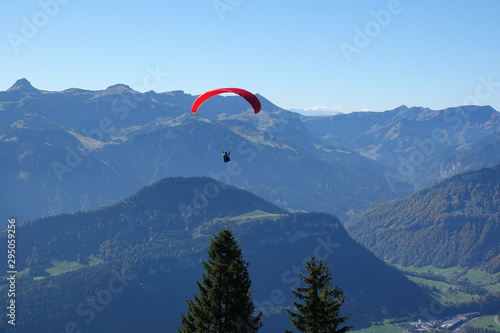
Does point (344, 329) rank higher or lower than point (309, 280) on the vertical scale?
lower

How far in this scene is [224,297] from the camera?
56531 mm

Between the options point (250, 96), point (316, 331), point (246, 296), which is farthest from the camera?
point (250, 96)

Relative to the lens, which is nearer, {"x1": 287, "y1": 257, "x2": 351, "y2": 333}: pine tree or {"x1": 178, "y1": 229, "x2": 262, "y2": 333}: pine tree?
{"x1": 287, "y1": 257, "x2": 351, "y2": 333}: pine tree

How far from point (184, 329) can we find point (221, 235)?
10.6 meters

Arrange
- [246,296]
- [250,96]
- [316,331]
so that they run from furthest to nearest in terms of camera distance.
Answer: [250,96] → [246,296] → [316,331]

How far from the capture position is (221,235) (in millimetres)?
56938

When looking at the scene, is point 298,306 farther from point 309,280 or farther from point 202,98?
point 202,98

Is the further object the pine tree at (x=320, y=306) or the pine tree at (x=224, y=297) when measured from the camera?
the pine tree at (x=224, y=297)

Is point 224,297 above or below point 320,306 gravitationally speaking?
above

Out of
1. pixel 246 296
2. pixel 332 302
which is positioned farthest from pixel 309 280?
pixel 246 296

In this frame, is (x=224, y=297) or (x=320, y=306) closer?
(x=320, y=306)

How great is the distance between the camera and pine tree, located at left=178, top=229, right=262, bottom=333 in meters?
56.0

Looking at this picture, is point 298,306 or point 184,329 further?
point 184,329

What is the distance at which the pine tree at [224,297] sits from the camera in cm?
5603
